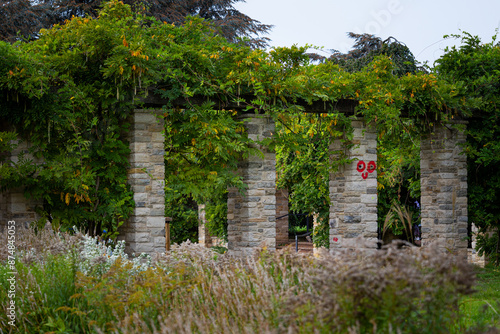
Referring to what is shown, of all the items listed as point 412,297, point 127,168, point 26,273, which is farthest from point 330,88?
point 412,297

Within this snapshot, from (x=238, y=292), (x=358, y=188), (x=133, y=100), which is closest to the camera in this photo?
(x=238, y=292)

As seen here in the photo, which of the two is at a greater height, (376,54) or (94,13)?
(94,13)

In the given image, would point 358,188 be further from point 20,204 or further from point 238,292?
point 238,292

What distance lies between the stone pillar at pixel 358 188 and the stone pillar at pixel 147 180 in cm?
309

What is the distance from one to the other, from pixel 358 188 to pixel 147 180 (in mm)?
3553

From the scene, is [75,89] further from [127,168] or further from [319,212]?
[319,212]

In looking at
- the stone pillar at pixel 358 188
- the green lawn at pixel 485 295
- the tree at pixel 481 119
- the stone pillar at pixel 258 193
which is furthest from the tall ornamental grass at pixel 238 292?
the tree at pixel 481 119

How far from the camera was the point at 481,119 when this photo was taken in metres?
10.5

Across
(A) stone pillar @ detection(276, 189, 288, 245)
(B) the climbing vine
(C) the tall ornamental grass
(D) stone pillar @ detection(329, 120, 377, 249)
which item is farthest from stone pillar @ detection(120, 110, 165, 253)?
(A) stone pillar @ detection(276, 189, 288, 245)

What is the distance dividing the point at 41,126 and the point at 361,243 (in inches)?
213

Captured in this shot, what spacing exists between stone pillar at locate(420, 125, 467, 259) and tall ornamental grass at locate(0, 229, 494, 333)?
6.03 meters

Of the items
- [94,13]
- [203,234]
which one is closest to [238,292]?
[203,234]

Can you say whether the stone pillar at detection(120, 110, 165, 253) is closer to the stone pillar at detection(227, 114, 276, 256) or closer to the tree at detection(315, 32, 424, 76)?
the stone pillar at detection(227, 114, 276, 256)

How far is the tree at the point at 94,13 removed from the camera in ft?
51.9
